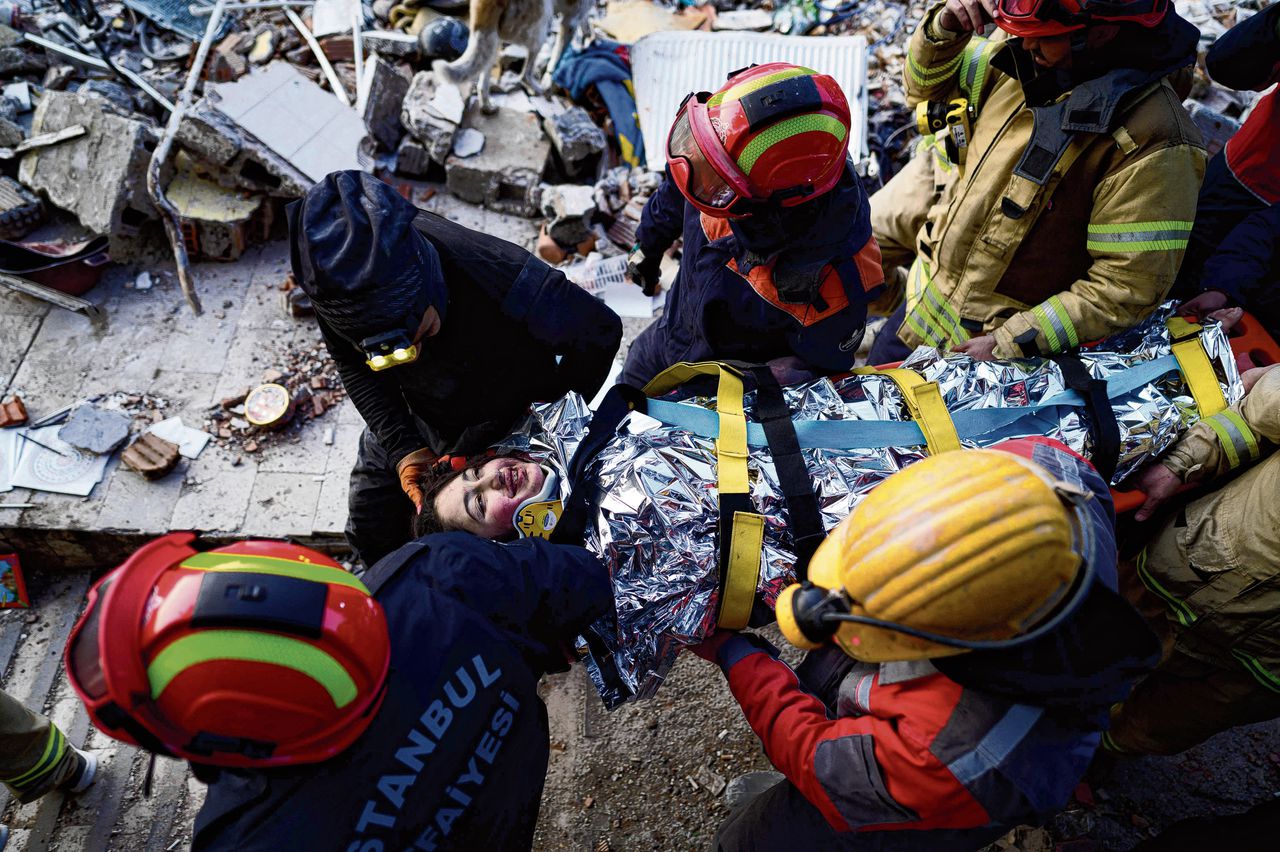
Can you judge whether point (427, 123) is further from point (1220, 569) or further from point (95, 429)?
point (1220, 569)

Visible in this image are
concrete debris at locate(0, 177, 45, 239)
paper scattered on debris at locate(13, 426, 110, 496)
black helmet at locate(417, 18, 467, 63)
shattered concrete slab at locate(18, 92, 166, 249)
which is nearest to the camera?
paper scattered on debris at locate(13, 426, 110, 496)

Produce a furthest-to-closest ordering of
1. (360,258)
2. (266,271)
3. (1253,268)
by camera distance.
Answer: (266,271), (1253,268), (360,258)

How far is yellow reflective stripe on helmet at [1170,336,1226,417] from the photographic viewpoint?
2334 mm

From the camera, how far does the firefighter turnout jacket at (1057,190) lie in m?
2.37

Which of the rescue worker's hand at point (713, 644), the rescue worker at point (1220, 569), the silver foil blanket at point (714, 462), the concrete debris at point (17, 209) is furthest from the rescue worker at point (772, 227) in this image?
the concrete debris at point (17, 209)

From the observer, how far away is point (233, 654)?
4.52 ft

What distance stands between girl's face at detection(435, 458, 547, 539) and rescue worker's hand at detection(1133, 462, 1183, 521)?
1891 millimetres

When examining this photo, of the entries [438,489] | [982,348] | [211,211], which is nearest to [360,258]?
[438,489]

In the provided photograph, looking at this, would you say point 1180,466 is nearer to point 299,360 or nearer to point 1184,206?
point 1184,206

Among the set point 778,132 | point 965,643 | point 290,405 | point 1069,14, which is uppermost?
point 1069,14

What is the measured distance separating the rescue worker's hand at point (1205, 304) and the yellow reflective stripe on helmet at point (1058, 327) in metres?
0.52

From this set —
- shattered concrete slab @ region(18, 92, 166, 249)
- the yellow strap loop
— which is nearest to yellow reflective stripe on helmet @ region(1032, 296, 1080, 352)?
the yellow strap loop

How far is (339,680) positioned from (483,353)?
4.10 feet

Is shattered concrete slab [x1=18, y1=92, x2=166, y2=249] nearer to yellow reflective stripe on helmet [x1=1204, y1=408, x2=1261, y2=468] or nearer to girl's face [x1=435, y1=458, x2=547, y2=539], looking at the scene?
girl's face [x1=435, y1=458, x2=547, y2=539]
